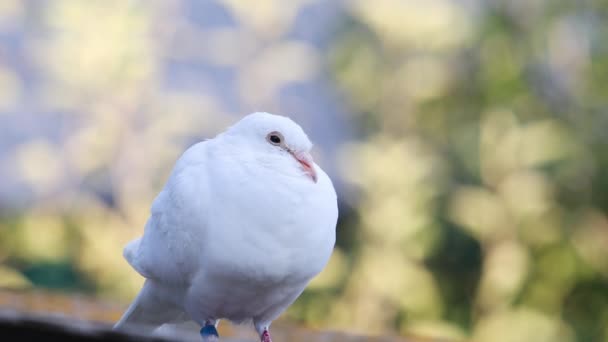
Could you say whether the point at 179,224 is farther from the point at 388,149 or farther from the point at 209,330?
the point at 388,149

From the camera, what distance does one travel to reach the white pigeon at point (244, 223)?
1256 mm

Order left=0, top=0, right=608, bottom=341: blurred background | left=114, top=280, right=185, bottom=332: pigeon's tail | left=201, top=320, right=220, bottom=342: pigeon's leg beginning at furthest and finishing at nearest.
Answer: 1. left=0, top=0, right=608, bottom=341: blurred background
2. left=114, top=280, right=185, bottom=332: pigeon's tail
3. left=201, top=320, right=220, bottom=342: pigeon's leg

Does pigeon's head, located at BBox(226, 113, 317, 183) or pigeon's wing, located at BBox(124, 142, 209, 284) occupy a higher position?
pigeon's head, located at BBox(226, 113, 317, 183)

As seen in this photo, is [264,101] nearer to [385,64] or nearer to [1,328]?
[385,64]

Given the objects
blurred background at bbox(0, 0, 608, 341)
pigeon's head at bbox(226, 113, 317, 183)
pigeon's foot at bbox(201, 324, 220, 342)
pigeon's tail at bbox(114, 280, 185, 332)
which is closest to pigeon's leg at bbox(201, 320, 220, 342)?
pigeon's foot at bbox(201, 324, 220, 342)

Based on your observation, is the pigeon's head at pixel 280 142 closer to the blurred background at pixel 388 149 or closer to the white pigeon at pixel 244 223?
the white pigeon at pixel 244 223

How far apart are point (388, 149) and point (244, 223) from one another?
86.7 inches

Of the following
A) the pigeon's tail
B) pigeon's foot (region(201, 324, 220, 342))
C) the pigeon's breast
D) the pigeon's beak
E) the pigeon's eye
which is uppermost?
the pigeon's eye

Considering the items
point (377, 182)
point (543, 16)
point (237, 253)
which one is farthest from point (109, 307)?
point (543, 16)

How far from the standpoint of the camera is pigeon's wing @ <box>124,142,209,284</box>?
4.24 feet

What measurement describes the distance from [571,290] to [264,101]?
4.95ft

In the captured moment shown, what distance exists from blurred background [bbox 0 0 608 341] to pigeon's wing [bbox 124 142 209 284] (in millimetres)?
2000

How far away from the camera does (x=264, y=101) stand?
3617 millimetres

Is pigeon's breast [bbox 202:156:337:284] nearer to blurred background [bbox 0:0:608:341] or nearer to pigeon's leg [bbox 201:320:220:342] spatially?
pigeon's leg [bbox 201:320:220:342]
